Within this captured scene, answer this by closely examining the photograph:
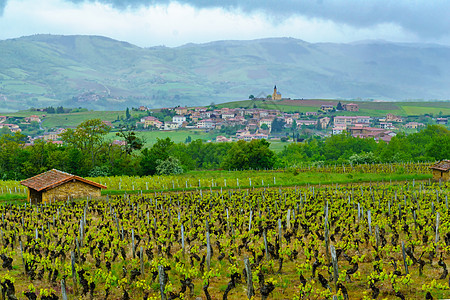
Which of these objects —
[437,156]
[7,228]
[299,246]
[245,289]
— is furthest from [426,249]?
[437,156]

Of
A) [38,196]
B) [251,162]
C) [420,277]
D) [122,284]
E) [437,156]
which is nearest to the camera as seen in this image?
[122,284]

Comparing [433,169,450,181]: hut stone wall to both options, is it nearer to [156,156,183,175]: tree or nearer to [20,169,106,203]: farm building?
[156,156,183,175]: tree

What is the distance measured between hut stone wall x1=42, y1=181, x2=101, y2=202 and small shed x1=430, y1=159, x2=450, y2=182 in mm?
32796

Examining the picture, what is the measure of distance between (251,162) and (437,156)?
33.4 metres

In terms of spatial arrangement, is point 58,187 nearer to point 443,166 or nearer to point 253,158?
point 443,166

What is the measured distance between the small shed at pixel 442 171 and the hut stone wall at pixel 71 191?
32.8m

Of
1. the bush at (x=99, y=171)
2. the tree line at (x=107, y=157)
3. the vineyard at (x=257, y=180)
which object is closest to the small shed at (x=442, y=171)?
the vineyard at (x=257, y=180)

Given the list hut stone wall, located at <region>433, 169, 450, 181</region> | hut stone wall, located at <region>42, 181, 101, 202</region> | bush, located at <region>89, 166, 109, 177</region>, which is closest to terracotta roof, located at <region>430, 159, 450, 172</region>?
hut stone wall, located at <region>433, 169, 450, 181</region>

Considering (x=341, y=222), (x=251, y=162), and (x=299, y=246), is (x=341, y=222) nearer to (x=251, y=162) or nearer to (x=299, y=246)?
(x=299, y=246)

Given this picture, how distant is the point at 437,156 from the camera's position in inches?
3317

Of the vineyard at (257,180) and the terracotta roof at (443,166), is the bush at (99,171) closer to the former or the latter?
the vineyard at (257,180)

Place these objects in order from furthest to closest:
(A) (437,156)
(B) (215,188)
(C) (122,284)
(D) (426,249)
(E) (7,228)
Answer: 1. (A) (437,156)
2. (B) (215,188)
3. (E) (7,228)
4. (D) (426,249)
5. (C) (122,284)

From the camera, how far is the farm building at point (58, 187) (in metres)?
40.5

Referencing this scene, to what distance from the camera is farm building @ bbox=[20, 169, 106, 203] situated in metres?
40.5
